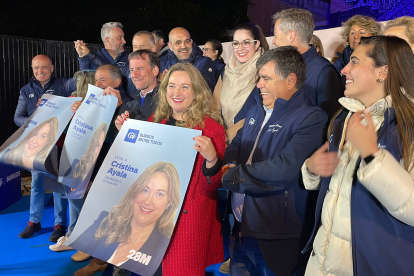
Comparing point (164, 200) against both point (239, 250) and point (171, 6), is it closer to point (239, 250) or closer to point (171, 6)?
point (239, 250)

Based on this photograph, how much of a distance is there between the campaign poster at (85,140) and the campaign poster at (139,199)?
730 millimetres

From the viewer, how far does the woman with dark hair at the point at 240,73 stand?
304cm

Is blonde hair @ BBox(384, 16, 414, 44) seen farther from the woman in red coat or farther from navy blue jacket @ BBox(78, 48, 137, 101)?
navy blue jacket @ BBox(78, 48, 137, 101)

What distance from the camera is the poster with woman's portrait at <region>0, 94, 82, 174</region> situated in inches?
128

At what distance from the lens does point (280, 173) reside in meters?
1.91

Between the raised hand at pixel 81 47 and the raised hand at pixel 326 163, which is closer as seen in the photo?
the raised hand at pixel 326 163

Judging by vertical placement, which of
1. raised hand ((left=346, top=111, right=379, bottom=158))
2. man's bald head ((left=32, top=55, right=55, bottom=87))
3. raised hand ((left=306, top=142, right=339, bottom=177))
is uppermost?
man's bald head ((left=32, top=55, right=55, bottom=87))

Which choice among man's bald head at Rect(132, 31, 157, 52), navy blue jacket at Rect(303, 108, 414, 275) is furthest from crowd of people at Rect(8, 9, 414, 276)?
man's bald head at Rect(132, 31, 157, 52)

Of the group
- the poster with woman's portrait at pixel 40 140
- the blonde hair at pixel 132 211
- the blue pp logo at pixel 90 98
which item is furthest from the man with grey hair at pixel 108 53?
the blonde hair at pixel 132 211

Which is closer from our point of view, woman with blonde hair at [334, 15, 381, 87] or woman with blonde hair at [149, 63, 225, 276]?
woman with blonde hair at [149, 63, 225, 276]

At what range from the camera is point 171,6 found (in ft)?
51.8

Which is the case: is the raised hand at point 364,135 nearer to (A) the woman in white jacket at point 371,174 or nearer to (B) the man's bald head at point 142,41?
(A) the woman in white jacket at point 371,174

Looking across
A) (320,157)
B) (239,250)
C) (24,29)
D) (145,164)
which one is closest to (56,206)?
(145,164)

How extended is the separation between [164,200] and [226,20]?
614 inches
